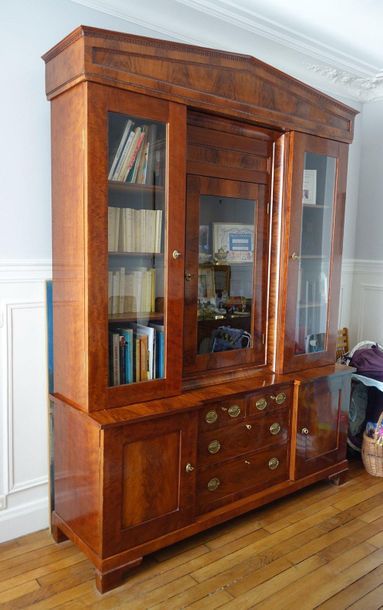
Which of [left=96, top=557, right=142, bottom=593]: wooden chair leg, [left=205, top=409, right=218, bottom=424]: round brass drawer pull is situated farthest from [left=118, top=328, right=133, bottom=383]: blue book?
[left=96, top=557, right=142, bottom=593]: wooden chair leg

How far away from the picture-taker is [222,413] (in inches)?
87.9

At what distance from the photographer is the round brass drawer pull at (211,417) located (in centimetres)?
218

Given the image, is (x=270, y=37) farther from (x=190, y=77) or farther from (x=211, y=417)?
(x=211, y=417)

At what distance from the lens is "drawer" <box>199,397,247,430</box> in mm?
2174

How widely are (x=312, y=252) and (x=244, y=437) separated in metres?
1.05

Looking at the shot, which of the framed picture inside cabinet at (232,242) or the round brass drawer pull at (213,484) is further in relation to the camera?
the framed picture inside cabinet at (232,242)

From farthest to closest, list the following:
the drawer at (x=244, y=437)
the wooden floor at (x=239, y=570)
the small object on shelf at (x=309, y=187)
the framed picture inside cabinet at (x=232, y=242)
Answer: the small object on shelf at (x=309, y=187)
the framed picture inside cabinet at (x=232, y=242)
the drawer at (x=244, y=437)
the wooden floor at (x=239, y=570)

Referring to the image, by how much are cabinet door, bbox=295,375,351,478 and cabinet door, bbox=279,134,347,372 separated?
144 mm

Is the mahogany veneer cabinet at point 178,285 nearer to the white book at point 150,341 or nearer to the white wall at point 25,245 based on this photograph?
the white book at point 150,341

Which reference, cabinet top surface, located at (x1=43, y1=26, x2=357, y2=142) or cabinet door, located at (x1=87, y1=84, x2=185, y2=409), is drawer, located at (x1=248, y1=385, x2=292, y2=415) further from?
cabinet top surface, located at (x1=43, y1=26, x2=357, y2=142)

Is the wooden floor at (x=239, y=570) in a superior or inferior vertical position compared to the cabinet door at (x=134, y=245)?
inferior

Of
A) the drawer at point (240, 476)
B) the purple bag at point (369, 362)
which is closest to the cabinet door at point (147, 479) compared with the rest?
the drawer at point (240, 476)

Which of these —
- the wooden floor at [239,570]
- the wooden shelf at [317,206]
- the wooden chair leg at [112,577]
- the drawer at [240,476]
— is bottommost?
the wooden floor at [239,570]

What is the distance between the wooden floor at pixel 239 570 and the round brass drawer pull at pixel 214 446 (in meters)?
0.42
